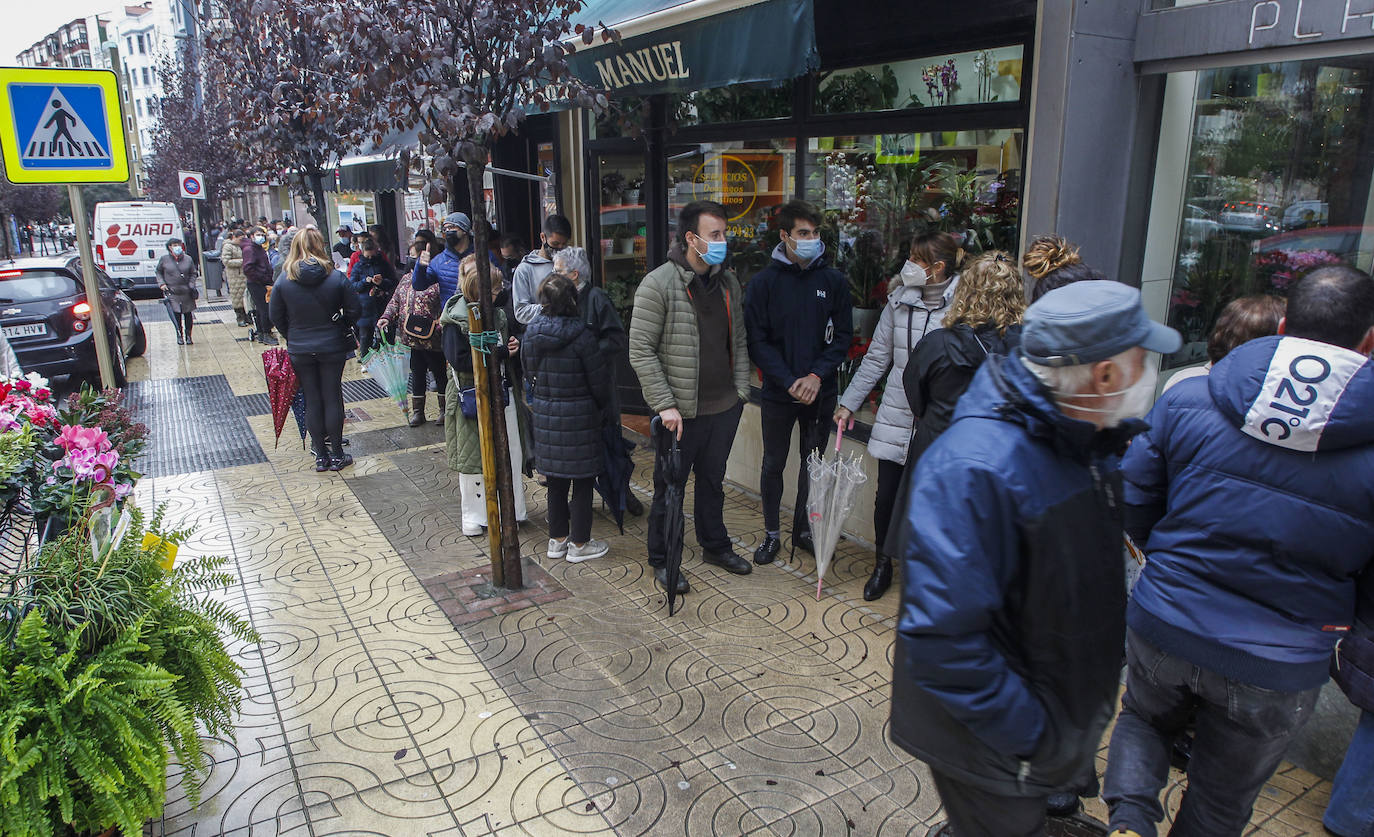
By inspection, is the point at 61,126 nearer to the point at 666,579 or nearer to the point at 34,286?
the point at 666,579

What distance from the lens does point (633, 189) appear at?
8.13 m

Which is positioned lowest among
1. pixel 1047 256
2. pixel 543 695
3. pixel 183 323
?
pixel 543 695

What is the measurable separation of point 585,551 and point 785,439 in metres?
1.35

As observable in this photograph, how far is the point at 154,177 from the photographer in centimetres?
4016

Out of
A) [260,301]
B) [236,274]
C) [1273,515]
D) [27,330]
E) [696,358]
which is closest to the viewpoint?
[1273,515]

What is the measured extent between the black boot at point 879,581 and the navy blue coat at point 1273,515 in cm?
230

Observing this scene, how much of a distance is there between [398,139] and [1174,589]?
10000 millimetres

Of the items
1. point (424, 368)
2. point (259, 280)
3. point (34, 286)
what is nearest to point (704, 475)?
point (424, 368)

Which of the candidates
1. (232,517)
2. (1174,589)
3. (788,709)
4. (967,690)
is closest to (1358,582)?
(1174,589)

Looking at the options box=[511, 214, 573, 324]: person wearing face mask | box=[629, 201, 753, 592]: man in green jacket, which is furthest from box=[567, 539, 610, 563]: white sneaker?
box=[511, 214, 573, 324]: person wearing face mask

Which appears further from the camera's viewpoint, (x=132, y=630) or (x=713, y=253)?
(x=713, y=253)

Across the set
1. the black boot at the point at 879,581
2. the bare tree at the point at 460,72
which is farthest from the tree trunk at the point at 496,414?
the black boot at the point at 879,581

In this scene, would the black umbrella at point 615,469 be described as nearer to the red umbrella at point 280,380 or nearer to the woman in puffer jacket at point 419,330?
the woman in puffer jacket at point 419,330

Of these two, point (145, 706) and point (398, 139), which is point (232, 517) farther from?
point (398, 139)
